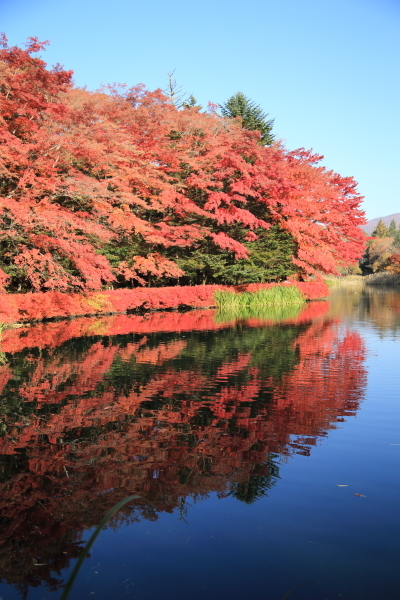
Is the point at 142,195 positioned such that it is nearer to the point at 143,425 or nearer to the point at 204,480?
the point at 143,425

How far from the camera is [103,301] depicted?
74.9 ft

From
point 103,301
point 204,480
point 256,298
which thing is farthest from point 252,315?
point 204,480

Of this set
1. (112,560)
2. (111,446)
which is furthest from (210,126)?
(112,560)

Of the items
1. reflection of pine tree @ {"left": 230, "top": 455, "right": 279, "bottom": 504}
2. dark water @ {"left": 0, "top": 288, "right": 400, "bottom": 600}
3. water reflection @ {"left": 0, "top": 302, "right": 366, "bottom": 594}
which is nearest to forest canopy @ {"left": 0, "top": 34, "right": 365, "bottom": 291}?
water reflection @ {"left": 0, "top": 302, "right": 366, "bottom": 594}

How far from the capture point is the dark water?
10.8ft

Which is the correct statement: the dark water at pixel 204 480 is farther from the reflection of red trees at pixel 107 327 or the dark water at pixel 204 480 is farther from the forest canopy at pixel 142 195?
the forest canopy at pixel 142 195

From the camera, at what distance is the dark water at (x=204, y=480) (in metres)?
3.29

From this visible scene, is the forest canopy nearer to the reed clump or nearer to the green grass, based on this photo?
the reed clump

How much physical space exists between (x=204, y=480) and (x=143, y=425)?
1800 millimetres

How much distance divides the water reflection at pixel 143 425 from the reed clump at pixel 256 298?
1407cm

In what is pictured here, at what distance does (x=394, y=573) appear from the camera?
325 centimetres

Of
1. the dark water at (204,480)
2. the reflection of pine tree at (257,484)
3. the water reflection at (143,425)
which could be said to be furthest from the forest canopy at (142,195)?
the reflection of pine tree at (257,484)

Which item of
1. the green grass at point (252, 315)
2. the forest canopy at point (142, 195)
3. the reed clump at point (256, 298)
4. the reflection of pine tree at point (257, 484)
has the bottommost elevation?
the reflection of pine tree at point (257, 484)

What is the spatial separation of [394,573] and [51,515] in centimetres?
247
